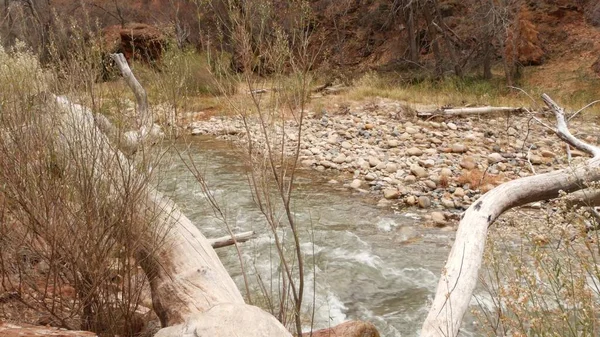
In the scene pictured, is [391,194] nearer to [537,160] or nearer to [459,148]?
[459,148]

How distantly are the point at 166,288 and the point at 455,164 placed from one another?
545 cm

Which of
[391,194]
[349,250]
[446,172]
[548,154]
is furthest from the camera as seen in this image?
[548,154]

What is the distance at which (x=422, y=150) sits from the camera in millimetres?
8250

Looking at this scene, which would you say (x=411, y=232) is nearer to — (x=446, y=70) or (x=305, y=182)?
(x=305, y=182)

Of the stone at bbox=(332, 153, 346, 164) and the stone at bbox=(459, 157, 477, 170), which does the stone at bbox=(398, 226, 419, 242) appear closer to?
the stone at bbox=(459, 157, 477, 170)

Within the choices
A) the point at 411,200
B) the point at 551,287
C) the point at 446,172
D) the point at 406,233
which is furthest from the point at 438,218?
the point at 551,287

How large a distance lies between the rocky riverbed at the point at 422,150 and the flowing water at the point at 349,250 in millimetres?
471

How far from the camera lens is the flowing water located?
4180 mm

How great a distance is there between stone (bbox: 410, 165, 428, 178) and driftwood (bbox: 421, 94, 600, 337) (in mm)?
3384

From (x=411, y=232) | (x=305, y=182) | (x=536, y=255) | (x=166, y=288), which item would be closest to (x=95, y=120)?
(x=166, y=288)

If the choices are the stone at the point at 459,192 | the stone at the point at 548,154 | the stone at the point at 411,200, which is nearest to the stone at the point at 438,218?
the stone at the point at 411,200

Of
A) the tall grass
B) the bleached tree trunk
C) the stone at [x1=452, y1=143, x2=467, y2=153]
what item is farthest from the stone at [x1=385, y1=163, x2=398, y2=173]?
the tall grass

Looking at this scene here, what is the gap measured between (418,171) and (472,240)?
4.46m

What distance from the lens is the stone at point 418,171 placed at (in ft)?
23.8
